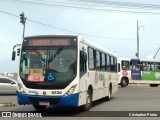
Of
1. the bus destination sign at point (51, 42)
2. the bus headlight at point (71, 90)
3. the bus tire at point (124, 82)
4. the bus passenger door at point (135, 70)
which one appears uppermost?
the bus destination sign at point (51, 42)

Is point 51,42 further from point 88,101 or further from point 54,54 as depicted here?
point 88,101

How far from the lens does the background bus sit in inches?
1655

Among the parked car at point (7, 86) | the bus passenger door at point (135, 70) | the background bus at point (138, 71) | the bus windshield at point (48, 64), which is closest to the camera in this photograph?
the bus windshield at point (48, 64)

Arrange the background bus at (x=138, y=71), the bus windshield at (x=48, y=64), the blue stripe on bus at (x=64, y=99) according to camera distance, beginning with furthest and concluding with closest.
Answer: the background bus at (x=138, y=71) < the bus windshield at (x=48, y=64) < the blue stripe on bus at (x=64, y=99)

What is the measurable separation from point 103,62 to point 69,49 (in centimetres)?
551

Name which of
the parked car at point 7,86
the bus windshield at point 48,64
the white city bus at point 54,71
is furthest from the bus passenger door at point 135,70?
the bus windshield at point 48,64

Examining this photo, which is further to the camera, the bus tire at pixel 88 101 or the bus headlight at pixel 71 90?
the bus tire at pixel 88 101

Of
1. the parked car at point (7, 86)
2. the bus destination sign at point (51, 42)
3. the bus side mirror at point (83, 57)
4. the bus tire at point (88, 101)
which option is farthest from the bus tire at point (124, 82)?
the bus destination sign at point (51, 42)

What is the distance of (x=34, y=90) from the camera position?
46.2ft

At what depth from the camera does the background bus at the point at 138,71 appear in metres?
42.0

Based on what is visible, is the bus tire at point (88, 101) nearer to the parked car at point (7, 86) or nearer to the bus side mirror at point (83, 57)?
the bus side mirror at point (83, 57)

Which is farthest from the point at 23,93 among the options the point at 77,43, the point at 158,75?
the point at 158,75

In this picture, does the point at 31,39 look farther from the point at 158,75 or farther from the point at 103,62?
the point at 158,75

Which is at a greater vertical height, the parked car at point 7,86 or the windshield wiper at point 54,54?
the windshield wiper at point 54,54
